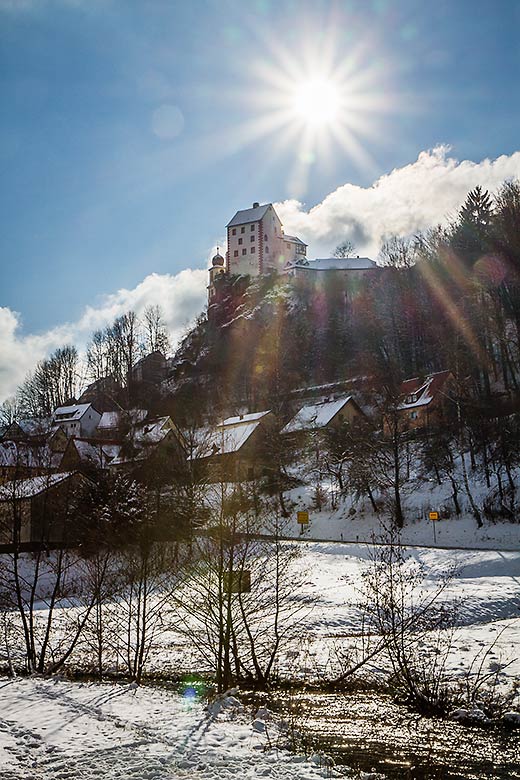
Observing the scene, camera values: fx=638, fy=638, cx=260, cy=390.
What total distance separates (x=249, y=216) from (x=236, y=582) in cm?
9842

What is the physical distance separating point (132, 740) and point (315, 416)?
169 ft

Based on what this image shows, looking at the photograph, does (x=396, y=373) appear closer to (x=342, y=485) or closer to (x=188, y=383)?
(x=342, y=485)

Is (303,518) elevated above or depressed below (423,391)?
below

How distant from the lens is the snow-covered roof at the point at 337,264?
92.0 m

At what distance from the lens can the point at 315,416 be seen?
5834 centimetres

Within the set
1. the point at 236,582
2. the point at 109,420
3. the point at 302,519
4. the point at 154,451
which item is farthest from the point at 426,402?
the point at 236,582

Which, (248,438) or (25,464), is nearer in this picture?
(25,464)

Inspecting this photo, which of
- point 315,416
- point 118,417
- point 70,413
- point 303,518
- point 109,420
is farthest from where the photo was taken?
point 70,413

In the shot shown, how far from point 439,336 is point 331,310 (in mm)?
21841

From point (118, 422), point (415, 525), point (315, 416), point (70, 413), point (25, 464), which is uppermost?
point (70, 413)

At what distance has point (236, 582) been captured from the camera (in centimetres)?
1162

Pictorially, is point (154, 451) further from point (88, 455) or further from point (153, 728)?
point (153, 728)

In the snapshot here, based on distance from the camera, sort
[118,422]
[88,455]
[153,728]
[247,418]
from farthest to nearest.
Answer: [118,422]
[247,418]
[88,455]
[153,728]

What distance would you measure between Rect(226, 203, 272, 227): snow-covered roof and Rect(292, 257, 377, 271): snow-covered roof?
14.1 meters
